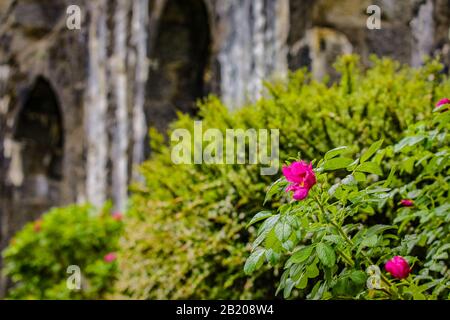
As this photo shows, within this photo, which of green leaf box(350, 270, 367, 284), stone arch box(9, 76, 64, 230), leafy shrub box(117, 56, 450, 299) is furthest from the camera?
stone arch box(9, 76, 64, 230)

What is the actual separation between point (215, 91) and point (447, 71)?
234 centimetres

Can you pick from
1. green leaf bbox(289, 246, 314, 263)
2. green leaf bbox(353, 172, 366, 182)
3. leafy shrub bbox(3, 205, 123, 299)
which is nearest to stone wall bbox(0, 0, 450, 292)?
leafy shrub bbox(3, 205, 123, 299)

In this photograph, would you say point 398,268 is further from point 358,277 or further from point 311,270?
point 311,270

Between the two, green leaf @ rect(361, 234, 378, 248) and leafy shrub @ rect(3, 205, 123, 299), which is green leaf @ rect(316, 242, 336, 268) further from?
leafy shrub @ rect(3, 205, 123, 299)

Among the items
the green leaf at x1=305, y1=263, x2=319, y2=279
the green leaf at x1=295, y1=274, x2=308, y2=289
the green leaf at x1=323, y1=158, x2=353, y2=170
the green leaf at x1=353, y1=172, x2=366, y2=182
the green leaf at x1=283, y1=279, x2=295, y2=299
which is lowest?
the green leaf at x1=283, y1=279, x2=295, y2=299

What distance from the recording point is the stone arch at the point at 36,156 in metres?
10.5

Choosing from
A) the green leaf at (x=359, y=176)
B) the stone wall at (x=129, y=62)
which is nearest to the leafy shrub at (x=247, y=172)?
the stone wall at (x=129, y=62)

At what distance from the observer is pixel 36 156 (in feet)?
35.0

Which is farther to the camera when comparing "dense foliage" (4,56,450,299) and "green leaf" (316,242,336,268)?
"dense foliage" (4,56,450,299)

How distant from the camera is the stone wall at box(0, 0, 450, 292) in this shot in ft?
12.5

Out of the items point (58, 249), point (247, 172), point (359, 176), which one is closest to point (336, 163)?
point (359, 176)

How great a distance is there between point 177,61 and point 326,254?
204 inches

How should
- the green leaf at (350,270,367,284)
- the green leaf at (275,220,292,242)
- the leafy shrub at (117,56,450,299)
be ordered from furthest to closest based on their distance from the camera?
the leafy shrub at (117,56,450,299)
the green leaf at (350,270,367,284)
the green leaf at (275,220,292,242)

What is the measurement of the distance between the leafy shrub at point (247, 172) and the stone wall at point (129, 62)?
0.28m
